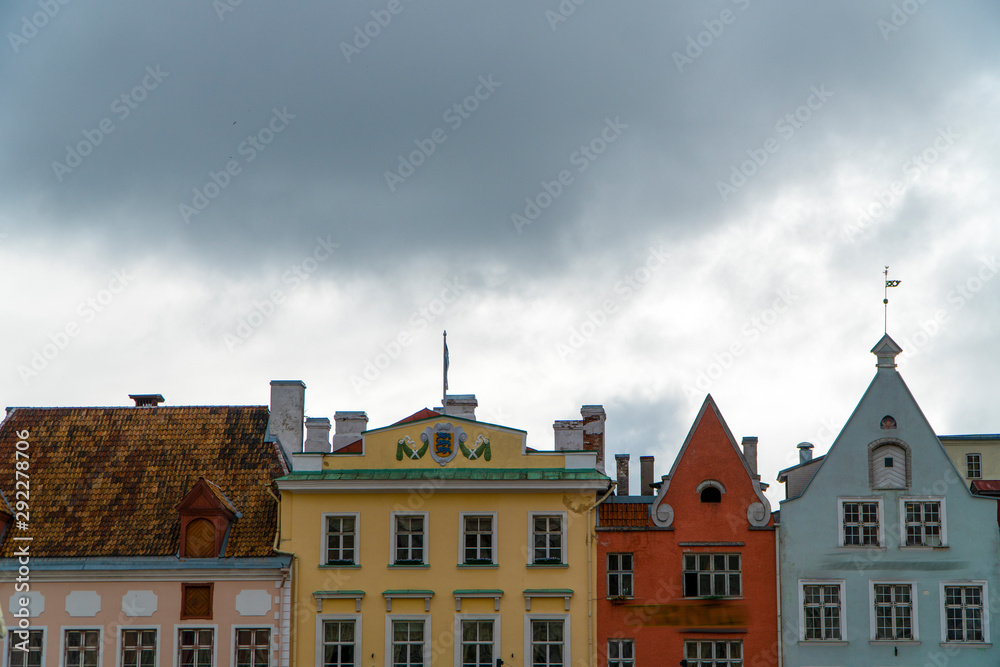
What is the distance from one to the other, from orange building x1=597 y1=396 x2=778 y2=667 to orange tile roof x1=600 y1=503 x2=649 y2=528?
3 centimetres

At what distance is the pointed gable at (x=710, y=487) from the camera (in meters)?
45.8

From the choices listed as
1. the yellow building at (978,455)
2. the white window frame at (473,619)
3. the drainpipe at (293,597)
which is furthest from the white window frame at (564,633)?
the yellow building at (978,455)

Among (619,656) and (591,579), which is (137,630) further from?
(619,656)

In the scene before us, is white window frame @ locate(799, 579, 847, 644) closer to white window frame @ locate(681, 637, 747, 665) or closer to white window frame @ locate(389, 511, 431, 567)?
white window frame @ locate(681, 637, 747, 665)

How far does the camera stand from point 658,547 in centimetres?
4566

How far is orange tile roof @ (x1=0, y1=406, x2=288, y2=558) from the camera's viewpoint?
4628 cm

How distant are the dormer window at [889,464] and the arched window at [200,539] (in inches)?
907

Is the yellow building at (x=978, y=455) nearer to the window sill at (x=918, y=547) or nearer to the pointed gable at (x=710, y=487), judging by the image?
the window sill at (x=918, y=547)

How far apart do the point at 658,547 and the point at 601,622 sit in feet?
10.6

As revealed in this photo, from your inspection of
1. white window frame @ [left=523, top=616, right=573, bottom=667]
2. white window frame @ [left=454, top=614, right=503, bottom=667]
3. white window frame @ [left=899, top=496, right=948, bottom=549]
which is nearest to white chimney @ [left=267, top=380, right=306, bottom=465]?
white window frame @ [left=454, top=614, right=503, bottom=667]

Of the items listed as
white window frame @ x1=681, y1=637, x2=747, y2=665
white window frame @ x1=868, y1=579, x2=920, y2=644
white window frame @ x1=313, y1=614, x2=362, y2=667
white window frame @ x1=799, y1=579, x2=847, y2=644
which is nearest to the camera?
white window frame @ x1=868, y1=579, x2=920, y2=644

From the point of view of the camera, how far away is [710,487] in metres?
46.0

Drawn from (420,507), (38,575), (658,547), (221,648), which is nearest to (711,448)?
(658,547)

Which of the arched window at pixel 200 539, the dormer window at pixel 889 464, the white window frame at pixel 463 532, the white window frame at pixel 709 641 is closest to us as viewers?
the white window frame at pixel 709 641
